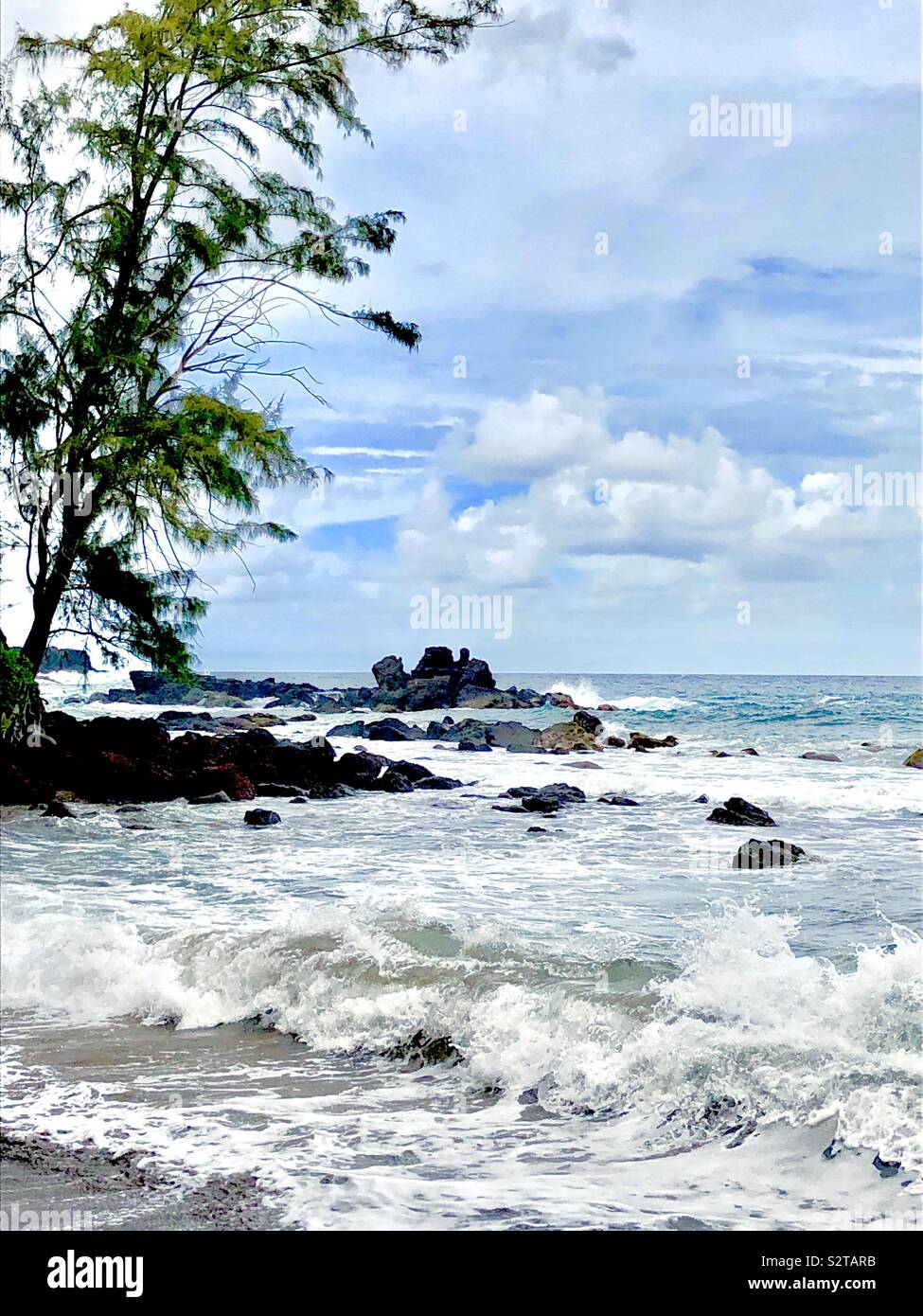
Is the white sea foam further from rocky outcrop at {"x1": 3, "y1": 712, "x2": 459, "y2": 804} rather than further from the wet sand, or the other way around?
rocky outcrop at {"x1": 3, "y1": 712, "x2": 459, "y2": 804}

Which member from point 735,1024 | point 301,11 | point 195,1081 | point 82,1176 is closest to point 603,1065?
point 735,1024

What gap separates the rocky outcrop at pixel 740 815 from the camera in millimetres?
16781

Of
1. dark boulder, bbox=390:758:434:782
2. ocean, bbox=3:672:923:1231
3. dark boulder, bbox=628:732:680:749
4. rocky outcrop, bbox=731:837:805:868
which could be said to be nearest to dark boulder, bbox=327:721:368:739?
dark boulder, bbox=628:732:680:749

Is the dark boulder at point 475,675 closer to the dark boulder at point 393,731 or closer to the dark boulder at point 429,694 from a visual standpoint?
the dark boulder at point 429,694

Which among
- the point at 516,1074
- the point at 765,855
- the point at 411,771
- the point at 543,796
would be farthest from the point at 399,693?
the point at 516,1074

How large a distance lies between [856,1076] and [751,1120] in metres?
0.67

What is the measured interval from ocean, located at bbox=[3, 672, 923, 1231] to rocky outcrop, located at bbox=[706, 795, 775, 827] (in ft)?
9.12

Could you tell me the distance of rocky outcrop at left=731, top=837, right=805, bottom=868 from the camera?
12914mm

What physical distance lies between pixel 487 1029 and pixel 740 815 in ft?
36.9

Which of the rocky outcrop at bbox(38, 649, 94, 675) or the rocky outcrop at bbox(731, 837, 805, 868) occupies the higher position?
the rocky outcrop at bbox(38, 649, 94, 675)

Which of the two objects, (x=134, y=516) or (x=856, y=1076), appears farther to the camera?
(x=134, y=516)
